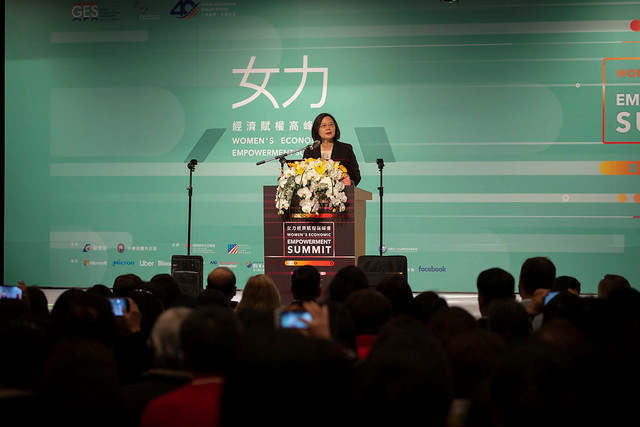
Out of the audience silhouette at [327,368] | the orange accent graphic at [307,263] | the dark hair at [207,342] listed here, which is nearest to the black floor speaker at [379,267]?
the orange accent graphic at [307,263]

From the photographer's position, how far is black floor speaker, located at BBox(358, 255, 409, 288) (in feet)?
16.5

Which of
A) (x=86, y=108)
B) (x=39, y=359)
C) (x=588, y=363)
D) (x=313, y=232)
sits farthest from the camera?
(x=86, y=108)

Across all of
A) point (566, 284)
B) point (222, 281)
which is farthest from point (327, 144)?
point (566, 284)

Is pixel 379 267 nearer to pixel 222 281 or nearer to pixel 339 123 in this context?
pixel 222 281

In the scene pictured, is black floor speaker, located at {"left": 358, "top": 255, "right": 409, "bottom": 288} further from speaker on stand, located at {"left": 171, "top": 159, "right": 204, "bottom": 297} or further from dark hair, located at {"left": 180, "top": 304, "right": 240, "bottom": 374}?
dark hair, located at {"left": 180, "top": 304, "right": 240, "bottom": 374}

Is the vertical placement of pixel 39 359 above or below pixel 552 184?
below

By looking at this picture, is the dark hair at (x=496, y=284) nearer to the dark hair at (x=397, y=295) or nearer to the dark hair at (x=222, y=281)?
the dark hair at (x=397, y=295)

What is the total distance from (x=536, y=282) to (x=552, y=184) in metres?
4.36

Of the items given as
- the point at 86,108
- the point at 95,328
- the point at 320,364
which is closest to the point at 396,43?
the point at 86,108

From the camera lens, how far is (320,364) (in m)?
1.20

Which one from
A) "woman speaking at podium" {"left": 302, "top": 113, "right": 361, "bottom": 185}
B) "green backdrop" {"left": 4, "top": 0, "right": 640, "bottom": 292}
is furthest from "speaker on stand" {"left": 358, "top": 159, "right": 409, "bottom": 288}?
"green backdrop" {"left": 4, "top": 0, "right": 640, "bottom": 292}

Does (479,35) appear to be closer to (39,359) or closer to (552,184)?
(552,184)

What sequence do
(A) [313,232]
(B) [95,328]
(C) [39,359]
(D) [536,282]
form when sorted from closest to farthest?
(C) [39,359]
(B) [95,328]
(D) [536,282]
(A) [313,232]

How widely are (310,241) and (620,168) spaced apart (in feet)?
15.0
